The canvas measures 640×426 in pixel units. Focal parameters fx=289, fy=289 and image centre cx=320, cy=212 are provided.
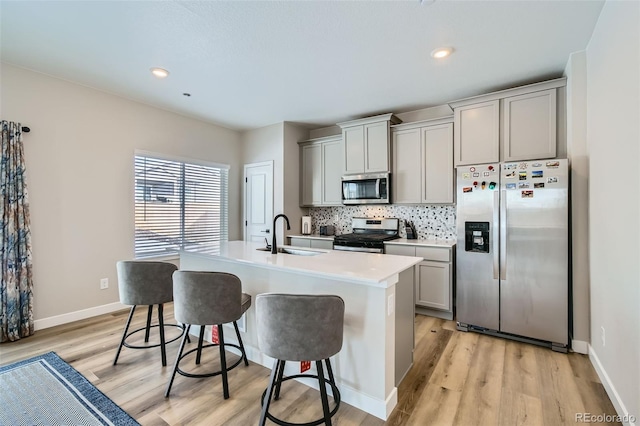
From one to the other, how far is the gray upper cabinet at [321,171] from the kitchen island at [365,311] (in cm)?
248

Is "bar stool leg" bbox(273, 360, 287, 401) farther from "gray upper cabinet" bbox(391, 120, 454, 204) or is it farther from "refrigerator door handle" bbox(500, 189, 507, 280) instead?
"gray upper cabinet" bbox(391, 120, 454, 204)

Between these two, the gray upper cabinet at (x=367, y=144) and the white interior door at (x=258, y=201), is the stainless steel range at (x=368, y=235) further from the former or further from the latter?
the white interior door at (x=258, y=201)

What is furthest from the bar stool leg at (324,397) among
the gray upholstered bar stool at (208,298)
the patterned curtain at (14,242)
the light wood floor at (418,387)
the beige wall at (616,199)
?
the patterned curtain at (14,242)

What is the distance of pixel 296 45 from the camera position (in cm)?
251

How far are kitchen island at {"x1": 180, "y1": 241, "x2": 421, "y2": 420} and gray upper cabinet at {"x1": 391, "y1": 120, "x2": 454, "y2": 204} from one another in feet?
6.22

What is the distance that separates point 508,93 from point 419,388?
306 centimetres

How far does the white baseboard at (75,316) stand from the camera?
3.11 meters

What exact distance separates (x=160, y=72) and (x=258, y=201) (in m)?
2.48

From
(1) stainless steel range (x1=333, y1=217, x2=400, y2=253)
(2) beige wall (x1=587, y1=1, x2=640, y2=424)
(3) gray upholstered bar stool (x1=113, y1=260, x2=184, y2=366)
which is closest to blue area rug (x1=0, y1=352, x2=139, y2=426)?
(3) gray upholstered bar stool (x1=113, y1=260, x2=184, y2=366)

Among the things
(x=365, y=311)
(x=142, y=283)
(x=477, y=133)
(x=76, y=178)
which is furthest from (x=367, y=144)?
(x=76, y=178)

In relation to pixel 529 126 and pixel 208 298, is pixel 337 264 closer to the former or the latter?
pixel 208 298

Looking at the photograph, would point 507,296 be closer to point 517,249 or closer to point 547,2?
point 517,249

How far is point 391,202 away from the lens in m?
4.15

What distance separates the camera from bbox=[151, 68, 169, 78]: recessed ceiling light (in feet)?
9.68
